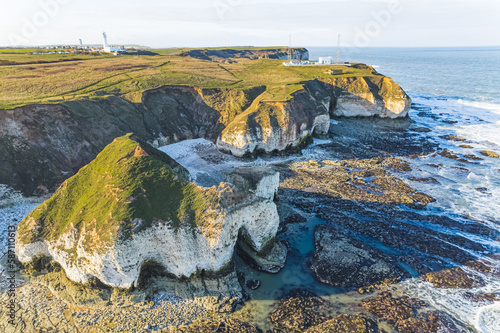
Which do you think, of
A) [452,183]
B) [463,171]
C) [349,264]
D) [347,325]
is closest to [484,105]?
[463,171]

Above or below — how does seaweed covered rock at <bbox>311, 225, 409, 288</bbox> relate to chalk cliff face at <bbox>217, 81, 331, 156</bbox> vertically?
below

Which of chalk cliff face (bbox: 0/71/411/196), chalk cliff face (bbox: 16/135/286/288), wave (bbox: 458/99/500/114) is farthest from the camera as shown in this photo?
wave (bbox: 458/99/500/114)

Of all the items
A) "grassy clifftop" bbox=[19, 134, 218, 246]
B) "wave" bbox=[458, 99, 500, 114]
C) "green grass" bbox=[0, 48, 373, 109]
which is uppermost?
"green grass" bbox=[0, 48, 373, 109]

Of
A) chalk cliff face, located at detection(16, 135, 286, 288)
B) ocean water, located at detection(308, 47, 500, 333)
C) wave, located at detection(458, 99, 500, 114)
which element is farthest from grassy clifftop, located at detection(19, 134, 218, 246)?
wave, located at detection(458, 99, 500, 114)

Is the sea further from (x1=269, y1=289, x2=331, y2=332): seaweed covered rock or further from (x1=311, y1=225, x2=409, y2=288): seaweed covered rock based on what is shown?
(x1=311, y1=225, x2=409, y2=288): seaweed covered rock

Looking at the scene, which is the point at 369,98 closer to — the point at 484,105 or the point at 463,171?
the point at 463,171

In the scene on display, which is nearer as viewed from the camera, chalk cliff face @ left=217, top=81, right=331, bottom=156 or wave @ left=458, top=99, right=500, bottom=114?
chalk cliff face @ left=217, top=81, right=331, bottom=156

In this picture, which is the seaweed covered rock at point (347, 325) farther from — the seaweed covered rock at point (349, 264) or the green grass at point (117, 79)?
the green grass at point (117, 79)
